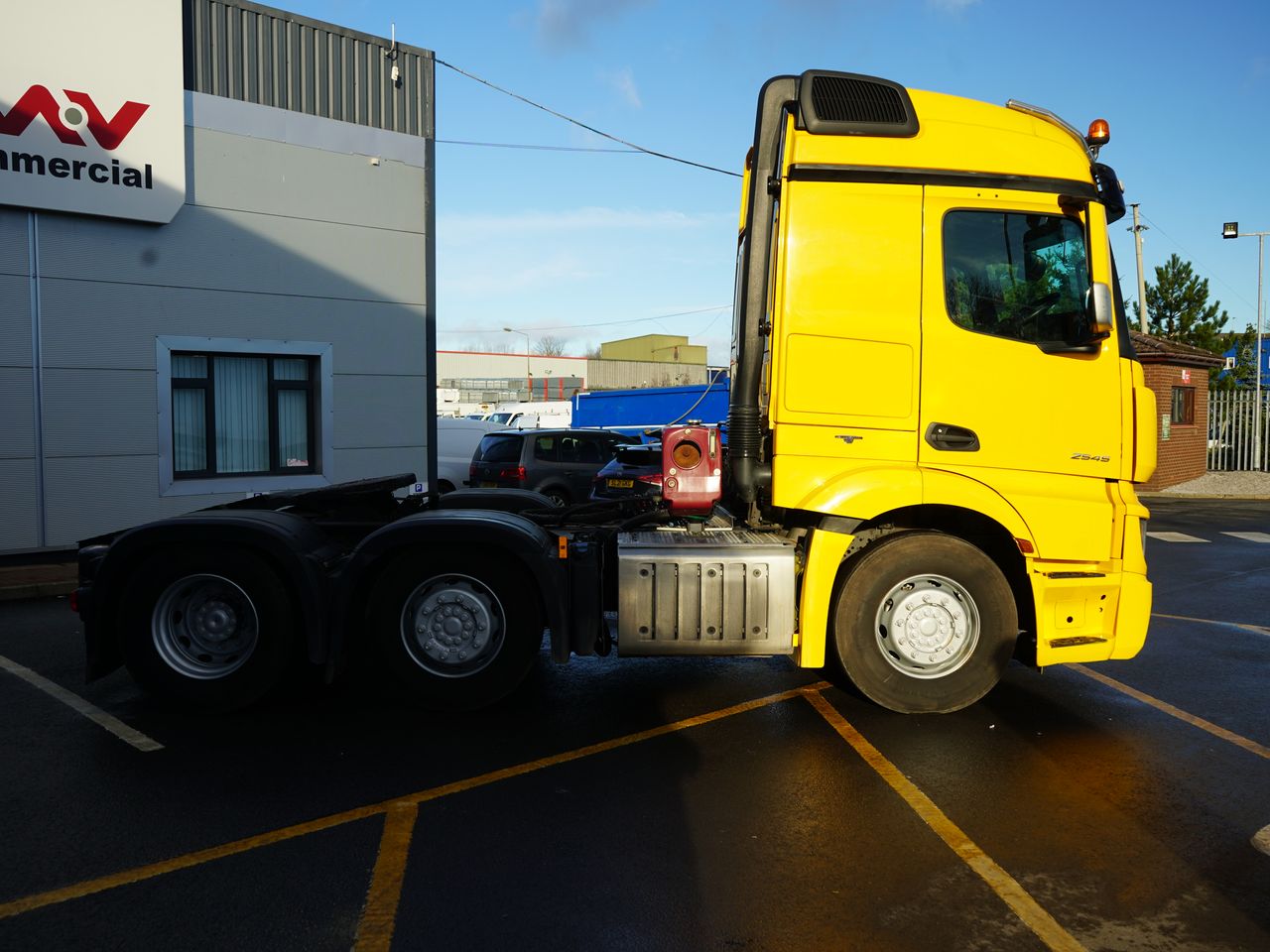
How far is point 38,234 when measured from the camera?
11.4m

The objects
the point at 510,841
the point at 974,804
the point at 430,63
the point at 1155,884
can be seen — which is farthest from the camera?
the point at 430,63

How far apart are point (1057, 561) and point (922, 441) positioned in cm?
109

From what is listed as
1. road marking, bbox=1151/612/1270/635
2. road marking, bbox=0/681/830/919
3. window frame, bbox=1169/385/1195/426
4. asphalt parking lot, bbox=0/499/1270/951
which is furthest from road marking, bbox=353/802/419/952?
window frame, bbox=1169/385/1195/426

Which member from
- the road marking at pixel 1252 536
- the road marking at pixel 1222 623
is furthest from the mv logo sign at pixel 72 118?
the road marking at pixel 1252 536

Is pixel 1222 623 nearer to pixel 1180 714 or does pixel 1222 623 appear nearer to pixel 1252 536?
pixel 1180 714

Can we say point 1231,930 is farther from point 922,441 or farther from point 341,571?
point 341,571

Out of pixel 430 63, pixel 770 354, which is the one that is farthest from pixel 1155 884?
pixel 430 63

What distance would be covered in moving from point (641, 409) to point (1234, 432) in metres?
18.9

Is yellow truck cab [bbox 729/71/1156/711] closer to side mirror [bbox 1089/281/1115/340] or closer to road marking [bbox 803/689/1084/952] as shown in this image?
side mirror [bbox 1089/281/1115/340]

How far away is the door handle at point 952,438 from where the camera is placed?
5.77m

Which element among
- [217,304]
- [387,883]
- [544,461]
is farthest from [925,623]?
[544,461]

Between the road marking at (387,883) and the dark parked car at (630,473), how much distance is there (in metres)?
9.47

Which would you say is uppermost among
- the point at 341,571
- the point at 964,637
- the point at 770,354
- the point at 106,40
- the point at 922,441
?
the point at 106,40

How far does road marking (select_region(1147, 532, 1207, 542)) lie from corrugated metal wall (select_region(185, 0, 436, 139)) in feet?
42.4
